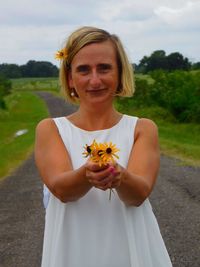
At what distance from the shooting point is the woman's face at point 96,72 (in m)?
2.41

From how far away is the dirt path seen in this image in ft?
21.6

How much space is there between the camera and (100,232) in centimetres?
232

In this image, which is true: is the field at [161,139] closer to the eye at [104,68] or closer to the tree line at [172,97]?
the tree line at [172,97]

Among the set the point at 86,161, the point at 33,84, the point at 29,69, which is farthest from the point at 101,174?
the point at 29,69

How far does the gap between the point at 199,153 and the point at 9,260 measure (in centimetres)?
907

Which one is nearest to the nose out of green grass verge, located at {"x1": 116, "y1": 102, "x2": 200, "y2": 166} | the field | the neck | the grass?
the neck

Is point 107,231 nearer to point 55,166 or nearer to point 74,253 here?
point 74,253

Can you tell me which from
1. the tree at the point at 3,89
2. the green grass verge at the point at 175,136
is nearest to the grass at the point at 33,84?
the tree at the point at 3,89

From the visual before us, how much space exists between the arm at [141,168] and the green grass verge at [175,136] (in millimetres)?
11080

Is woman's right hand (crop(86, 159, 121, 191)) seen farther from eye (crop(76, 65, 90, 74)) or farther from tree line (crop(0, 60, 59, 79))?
tree line (crop(0, 60, 59, 79))

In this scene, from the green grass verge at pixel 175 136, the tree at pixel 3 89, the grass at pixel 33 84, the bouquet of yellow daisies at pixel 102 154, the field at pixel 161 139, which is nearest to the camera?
the bouquet of yellow daisies at pixel 102 154

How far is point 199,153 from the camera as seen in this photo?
49.0 feet

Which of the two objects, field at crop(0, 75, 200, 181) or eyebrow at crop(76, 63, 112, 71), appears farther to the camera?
field at crop(0, 75, 200, 181)

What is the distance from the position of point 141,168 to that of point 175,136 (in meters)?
18.3
